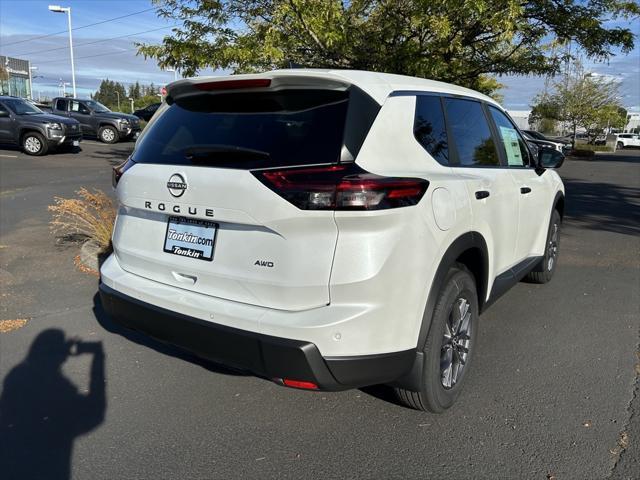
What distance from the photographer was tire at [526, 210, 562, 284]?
17.3 ft

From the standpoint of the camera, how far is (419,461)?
2.72 metres

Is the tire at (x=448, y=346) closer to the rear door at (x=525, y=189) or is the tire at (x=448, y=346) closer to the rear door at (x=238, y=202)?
the rear door at (x=238, y=202)

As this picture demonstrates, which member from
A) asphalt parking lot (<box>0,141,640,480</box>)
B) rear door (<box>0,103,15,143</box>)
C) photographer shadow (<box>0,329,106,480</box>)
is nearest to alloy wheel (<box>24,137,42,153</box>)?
rear door (<box>0,103,15,143</box>)

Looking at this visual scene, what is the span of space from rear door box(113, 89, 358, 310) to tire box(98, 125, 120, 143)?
22.4 meters

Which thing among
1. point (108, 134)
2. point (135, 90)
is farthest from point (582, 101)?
point (135, 90)

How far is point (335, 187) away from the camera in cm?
235

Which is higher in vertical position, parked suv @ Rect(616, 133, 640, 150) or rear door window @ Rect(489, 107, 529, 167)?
parked suv @ Rect(616, 133, 640, 150)

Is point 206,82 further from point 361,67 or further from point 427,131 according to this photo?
point 361,67

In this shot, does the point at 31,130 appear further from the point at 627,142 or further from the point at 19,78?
the point at 19,78

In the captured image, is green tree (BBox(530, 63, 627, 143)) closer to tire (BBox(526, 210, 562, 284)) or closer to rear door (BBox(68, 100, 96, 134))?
rear door (BBox(68, 100, 96, 134))

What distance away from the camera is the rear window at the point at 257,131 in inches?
98.4

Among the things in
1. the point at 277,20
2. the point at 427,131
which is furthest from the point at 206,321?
the point at 277,20

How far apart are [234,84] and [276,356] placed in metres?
1.39

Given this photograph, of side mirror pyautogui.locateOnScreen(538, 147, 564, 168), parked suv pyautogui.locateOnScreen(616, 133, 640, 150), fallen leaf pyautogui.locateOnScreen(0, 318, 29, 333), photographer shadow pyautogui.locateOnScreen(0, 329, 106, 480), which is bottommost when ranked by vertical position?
photographer shadow pyautogui.locateOnScreen(0, 329, 106, 480)
